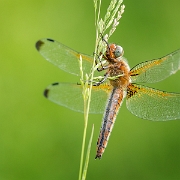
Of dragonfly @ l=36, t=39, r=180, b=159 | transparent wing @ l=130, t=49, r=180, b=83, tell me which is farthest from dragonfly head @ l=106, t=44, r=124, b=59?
transparent wing @ l=130, t=49, r=180, b=83

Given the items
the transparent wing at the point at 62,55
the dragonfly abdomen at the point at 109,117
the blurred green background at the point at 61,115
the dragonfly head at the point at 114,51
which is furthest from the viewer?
the blurred green background at the point at 61,115

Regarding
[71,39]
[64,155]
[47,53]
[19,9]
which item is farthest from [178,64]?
[19,9]

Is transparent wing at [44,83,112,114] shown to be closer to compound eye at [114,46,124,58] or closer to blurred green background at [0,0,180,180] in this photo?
compound eye at [114,46,124,58]

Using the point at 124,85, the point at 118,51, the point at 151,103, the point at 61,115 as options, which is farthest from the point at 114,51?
the point at 61,115

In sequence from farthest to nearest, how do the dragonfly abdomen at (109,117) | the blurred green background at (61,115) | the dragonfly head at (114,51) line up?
the blurred green background at (61,115)
the dragonfly head at (114,51)
the dragonfly abdomen at (109,117)

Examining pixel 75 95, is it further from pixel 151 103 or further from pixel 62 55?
pixel 151 103

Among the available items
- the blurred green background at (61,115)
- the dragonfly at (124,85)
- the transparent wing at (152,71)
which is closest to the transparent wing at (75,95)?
the dragonfly at (124,85)

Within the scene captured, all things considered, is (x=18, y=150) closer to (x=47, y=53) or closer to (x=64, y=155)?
(x=64, y=155)

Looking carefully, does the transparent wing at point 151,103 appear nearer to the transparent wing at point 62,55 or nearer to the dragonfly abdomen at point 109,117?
the dragonfly abdomen at point 109,117
